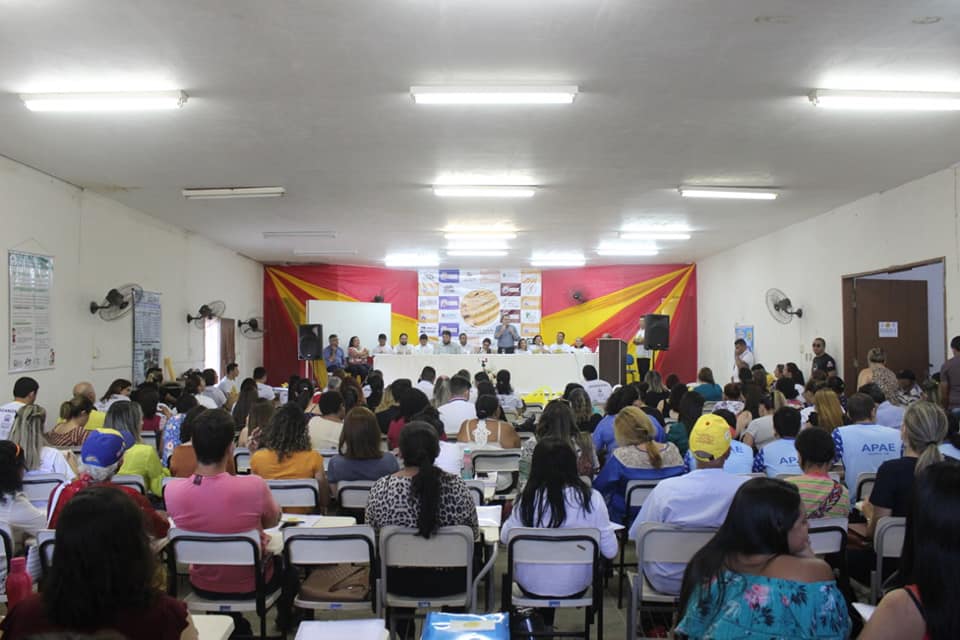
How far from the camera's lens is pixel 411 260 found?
595 inches

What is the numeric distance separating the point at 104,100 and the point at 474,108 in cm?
275

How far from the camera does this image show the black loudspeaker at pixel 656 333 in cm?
1353

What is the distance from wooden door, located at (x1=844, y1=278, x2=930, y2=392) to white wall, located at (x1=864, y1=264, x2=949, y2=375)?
0.25m

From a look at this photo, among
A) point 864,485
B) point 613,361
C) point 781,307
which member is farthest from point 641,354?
point 864,485

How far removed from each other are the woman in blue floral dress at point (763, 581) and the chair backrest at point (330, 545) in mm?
1442

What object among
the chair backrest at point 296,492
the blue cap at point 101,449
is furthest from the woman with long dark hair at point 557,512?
the blue cap at point 101,449

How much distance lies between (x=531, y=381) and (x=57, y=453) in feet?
29.6

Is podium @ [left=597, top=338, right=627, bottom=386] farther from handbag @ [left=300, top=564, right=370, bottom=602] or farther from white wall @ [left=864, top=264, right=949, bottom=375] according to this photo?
handbag @ [left=300, top=564, right=370, bottom=602]

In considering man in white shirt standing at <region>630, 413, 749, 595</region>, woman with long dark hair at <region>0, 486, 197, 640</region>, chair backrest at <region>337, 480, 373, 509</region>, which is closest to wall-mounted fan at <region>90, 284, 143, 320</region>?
chair backrest at <region>337, 480, 373, 509</region>

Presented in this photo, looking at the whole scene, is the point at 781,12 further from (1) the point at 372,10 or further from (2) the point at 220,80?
(2) the point at 220,80

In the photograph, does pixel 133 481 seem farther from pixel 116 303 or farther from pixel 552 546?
pixel 116 303

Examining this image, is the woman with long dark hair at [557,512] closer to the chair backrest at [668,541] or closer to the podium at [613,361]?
the chair backrest at [668,541]

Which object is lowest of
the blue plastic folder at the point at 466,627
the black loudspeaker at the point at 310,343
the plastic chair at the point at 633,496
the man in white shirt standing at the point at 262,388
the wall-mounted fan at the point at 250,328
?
the plastic chair at the point at 633,496

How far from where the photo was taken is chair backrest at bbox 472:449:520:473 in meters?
4.86
